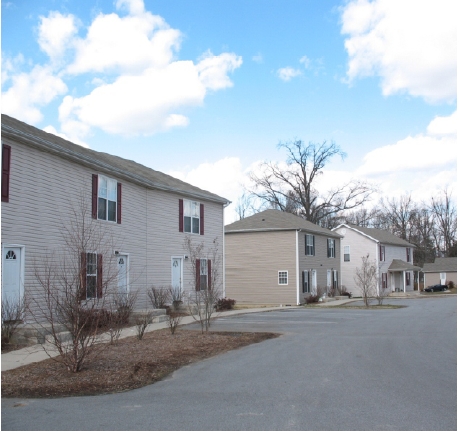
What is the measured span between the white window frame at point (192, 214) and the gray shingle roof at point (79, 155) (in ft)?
1.48

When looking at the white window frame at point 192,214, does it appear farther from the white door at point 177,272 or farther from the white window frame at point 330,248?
the white window frame at point 330,248

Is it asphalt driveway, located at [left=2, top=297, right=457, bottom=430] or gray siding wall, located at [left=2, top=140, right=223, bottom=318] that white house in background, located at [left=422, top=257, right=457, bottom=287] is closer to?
gray siding wall, located at [left=2, top=140, right=223, bottom=318]

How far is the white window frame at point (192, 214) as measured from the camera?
24.1 metres

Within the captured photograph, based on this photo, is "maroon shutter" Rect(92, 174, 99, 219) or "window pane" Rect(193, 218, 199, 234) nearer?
"maroon shutter" Rect(92, 174, 99, 219)

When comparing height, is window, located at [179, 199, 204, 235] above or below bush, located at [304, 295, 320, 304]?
above

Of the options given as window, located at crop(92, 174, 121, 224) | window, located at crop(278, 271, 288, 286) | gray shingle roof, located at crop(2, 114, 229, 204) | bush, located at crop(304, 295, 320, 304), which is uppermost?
gray shingle roof, located at crop(2, 114, 229, 204)

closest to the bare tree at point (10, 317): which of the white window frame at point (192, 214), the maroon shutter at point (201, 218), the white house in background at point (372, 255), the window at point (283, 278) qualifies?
the white window frame at point (192, 214)

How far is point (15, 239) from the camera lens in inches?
556

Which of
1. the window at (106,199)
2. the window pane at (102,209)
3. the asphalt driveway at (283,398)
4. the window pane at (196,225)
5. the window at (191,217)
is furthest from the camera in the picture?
the window pane at (196,225)

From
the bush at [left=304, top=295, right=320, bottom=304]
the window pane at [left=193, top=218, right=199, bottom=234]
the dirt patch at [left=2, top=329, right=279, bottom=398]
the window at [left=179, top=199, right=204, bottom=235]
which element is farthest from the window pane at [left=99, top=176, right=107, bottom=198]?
the bush at [left=304, top=295, right=320, bottom=304]

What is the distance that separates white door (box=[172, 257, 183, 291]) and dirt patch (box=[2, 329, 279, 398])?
370 inches

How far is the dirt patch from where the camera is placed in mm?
8109

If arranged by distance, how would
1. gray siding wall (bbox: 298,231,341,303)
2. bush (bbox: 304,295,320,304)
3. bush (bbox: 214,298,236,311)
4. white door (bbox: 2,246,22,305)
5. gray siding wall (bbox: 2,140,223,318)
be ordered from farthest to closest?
gray siding wall (bbox: 298,231,341,303) < bush (bbox: 304,295,320,304) < bush (bbox: 214,298,236,311) < gray siding wall (bbox: 2,140,223,318) < white door (bbox: 2,246,22,305)

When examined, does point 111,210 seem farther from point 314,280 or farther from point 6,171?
point 314,280
